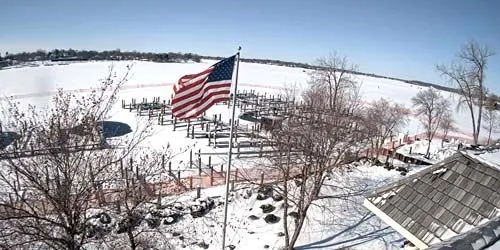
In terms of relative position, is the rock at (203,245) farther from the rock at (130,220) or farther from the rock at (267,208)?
the rock at (267,208)

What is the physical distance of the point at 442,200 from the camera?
701cm

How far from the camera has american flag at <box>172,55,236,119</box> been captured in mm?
8867

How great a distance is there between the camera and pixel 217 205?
16.1 metres

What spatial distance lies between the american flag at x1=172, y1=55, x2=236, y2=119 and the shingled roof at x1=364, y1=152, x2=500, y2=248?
15.1 feet

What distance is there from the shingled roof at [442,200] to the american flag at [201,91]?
461 centimetres

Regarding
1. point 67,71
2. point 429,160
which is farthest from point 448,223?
point 67,71

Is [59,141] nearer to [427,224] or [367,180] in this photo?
[427,224]

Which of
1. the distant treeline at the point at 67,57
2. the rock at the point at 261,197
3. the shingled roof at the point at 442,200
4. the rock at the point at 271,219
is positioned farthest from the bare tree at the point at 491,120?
the distant treeline at the point at 67,57

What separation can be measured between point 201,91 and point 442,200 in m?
5.99

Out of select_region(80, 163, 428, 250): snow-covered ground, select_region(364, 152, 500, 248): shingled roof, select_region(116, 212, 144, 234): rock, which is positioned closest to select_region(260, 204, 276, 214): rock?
select_region(80, 163, 428, 250): snow-covered ground

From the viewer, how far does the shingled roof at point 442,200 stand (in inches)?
251

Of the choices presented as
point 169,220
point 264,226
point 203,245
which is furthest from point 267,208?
point 169,220

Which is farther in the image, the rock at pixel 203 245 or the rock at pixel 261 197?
the rock at pixel 261 197

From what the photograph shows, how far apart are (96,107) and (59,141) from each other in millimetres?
1929
